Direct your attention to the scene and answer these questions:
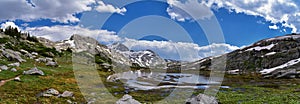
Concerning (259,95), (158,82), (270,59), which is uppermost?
(270,59)

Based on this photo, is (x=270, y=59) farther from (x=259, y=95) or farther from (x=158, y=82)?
(x=259, y=95)

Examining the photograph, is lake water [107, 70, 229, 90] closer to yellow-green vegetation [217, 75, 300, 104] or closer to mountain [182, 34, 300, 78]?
yellow-green vegetation [217, 75, 300, 104]

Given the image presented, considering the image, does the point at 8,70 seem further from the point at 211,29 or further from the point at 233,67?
the point at 233,67

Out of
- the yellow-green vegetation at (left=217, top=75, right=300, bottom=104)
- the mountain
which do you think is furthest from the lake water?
the mountain

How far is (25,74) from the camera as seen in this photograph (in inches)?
2024

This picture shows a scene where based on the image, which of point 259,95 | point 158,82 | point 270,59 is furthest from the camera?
point 270,59

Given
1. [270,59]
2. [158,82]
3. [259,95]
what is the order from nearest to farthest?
1. [259,95]
2. [158,82]
3. [270,59]

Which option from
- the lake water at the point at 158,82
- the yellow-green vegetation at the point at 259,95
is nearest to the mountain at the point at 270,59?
the lake water at the point at 158,82

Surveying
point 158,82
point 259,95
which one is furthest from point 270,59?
point 259,95

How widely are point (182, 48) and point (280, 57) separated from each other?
115 meters

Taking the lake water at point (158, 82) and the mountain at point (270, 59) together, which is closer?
the lake water at point (158, 82)

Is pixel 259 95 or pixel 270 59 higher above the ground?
pixel 270 59

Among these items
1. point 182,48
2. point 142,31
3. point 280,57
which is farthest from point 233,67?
point 142,31

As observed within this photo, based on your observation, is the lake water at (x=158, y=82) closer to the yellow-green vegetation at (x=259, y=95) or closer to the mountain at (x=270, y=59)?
the yellow-green vegetation at (x=259, y=95)
